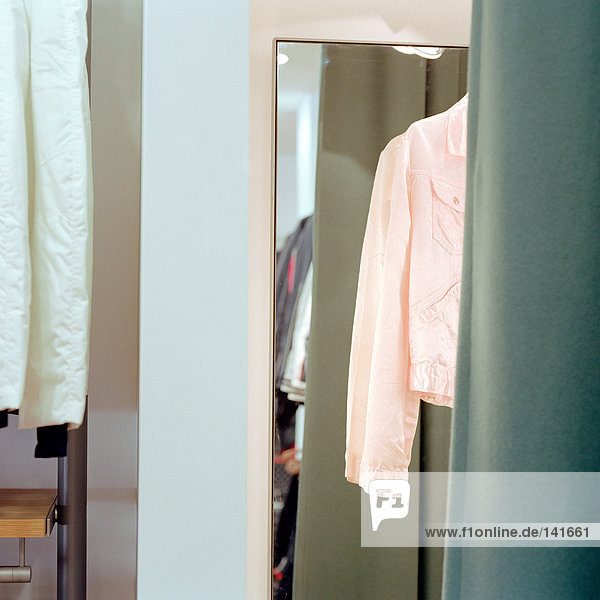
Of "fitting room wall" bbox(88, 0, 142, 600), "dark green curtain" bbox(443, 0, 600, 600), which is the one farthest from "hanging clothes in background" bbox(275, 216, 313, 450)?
"dark green curtain" bbox(443, 0, 600, 600)

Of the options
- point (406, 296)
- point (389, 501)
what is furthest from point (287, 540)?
point (406, 296)

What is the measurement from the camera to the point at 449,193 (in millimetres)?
1380

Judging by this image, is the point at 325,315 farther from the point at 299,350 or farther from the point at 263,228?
the point at 263,228

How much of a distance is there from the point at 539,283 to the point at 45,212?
24.3 inches

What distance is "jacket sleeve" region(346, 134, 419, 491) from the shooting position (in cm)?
135

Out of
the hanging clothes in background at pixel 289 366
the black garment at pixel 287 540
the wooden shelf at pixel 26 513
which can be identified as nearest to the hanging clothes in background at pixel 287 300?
the hanging clothes in background at pixel 289 366

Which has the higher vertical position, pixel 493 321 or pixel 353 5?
pixel 353 5

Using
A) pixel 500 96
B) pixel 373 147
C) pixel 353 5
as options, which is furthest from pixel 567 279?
pixel 353 5

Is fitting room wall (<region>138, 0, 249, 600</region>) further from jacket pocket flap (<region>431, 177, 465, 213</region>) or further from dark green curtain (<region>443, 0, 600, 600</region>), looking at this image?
jacket pocket flap (<region>431, 177, 465, 213</region>)

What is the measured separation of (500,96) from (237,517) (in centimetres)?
58

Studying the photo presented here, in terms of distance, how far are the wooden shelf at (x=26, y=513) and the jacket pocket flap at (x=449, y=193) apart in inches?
38.8

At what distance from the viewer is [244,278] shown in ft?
2.76

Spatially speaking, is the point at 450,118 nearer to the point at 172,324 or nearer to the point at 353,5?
the point at 353,5

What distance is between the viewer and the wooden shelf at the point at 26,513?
1.16 metres
